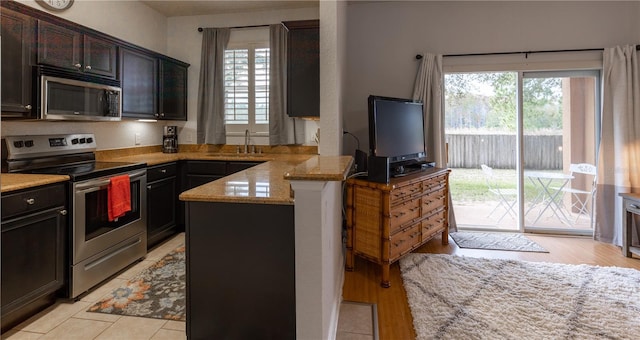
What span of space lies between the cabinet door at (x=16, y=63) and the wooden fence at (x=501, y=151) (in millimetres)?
4061

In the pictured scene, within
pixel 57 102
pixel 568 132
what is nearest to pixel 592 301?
pixel 568 132

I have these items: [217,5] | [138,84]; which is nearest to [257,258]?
[138,84]

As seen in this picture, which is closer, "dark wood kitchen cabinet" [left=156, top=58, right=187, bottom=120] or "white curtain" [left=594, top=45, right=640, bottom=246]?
"white curtain" [left=594, top=45, right=640, bottom=246]

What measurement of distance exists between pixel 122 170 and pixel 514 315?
3.16 metres

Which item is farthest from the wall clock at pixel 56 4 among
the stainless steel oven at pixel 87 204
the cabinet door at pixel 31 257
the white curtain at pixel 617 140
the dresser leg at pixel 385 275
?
the white curtain at pixel 617 140

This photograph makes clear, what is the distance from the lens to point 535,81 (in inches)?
158

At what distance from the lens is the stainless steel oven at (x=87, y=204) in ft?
8.00

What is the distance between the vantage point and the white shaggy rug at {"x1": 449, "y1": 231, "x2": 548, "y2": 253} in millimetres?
3562

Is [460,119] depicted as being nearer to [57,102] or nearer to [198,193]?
[198,193]

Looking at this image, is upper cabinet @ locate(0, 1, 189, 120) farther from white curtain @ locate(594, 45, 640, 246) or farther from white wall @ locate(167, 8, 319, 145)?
white curtain @ locate(594, 45, 640, 246)

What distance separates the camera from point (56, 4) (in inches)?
118

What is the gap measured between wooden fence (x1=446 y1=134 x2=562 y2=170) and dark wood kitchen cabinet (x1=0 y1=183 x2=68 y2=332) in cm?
392

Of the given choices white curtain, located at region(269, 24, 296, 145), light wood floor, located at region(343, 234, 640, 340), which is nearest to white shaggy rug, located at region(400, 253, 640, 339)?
light wood floor, located at region(343, 234, 640, 340)

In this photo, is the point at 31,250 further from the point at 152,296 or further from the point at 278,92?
the point at 278,92
